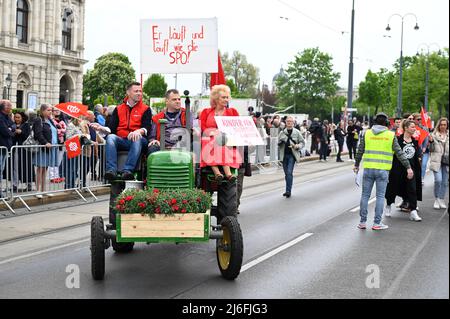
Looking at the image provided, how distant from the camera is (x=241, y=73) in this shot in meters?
123

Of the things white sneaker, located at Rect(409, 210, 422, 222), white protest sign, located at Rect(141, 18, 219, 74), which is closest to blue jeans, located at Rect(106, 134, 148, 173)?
white protest sign, located at Rect(141, 18, 219, 74)

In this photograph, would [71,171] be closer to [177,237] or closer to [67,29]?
[177,237]

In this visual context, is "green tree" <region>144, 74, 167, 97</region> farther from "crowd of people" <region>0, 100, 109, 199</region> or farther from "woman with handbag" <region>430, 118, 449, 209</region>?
"woman with handbag" <region>430, 118, 449, 209</region>

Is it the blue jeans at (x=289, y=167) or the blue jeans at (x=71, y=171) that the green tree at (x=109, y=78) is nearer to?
the blue jeans at (x=289, y=167)

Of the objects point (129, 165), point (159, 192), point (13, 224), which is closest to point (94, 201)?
point (13, 224)

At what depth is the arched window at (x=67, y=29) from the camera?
60.9 metres

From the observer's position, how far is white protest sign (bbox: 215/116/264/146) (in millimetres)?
7254

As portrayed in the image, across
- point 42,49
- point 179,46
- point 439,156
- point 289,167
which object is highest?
point 42,49

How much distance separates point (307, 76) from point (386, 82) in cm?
2705

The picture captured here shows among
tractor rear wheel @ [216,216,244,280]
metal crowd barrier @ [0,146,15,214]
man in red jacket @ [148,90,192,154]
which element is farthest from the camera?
metal crowd barrier @ [0,146,15,214]

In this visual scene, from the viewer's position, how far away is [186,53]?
903cm

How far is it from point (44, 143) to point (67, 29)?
170 ft

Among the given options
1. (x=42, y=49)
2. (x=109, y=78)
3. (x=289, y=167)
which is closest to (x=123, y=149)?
(x=289, y=167)

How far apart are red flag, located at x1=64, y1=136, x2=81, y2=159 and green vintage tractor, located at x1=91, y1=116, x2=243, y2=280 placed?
5156 mm
